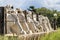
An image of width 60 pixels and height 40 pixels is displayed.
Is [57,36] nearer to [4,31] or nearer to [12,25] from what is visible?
[4,31]


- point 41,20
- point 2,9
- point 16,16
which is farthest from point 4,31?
point 41,20

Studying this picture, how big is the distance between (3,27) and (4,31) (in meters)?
0.38

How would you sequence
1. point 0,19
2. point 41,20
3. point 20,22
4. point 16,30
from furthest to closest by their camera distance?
1. point 41,20
2. point 20,22
3. point 16,30
4. point 0,19

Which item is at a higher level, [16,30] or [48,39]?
[48,39]

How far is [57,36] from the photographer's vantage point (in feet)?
47.4

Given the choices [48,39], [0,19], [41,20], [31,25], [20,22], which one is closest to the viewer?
[48,39]

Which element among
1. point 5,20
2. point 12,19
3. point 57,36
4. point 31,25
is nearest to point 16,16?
point 12,19

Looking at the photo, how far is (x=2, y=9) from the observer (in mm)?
24500

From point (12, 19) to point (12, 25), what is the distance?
785mm

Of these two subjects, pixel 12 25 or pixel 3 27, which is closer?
pixel 3 27

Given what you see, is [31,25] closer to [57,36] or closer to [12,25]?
[12,25]

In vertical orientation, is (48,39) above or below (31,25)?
above

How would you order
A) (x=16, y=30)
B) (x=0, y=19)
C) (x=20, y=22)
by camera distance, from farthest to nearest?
(x=20, y=22) → (x=16, y=30) → (x=0, y=19)

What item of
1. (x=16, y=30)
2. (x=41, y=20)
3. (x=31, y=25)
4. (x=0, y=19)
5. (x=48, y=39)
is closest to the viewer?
(x=48, y=39)
